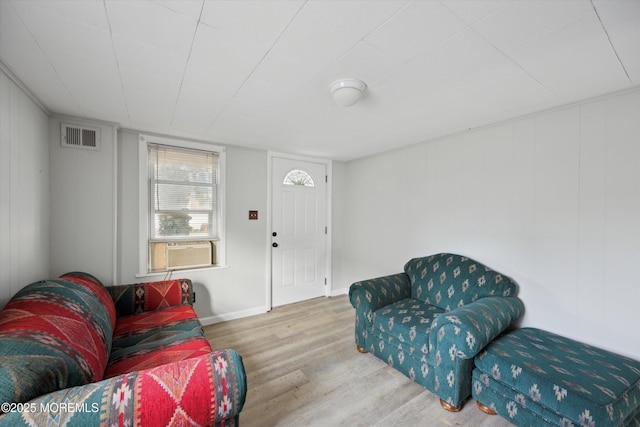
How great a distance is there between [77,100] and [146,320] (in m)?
1.84

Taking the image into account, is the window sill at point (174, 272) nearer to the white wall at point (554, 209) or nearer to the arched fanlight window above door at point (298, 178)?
the arched fanlight window above door at point (298, 178)

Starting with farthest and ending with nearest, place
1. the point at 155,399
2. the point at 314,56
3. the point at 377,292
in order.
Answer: the point at 377,292
the point at 314,56
the point at 155,399

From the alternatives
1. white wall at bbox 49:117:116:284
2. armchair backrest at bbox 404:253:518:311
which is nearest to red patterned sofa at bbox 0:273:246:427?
white wall at bbox 49:117:116:284

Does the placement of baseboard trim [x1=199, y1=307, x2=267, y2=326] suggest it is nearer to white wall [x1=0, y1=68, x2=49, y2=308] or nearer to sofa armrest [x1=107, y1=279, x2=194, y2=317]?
sofa armrest [x1=107, y1=279, x2=194, y2=317]

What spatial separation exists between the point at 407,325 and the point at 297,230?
84.4 inches

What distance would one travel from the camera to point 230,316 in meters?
3.23

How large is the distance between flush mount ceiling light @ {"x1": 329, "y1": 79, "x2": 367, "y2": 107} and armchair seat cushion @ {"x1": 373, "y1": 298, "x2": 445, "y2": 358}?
1789 mm

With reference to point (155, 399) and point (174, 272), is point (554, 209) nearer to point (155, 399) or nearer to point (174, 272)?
point (155, 399)

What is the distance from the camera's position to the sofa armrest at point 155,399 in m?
0.86

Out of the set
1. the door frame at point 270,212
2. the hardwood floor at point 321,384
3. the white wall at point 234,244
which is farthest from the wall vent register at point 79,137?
the hardwood floor at point 321,384

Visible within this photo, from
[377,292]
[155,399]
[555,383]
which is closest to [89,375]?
[155,399]

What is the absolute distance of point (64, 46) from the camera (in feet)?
4.29

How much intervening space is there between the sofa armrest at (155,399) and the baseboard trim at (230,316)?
7.03ft

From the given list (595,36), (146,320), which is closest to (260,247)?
(146,320)
